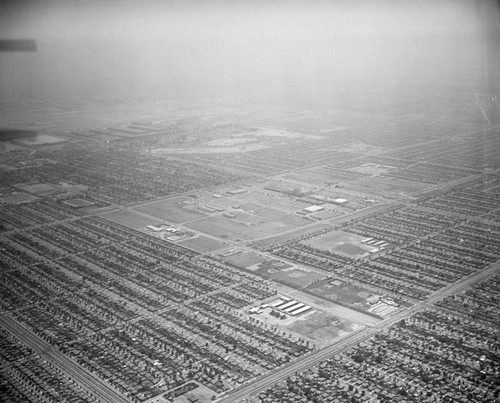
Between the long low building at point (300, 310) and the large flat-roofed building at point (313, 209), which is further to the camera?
the large flat-roofed building at point (313, 209)

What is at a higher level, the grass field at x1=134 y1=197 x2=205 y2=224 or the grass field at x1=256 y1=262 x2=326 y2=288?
the grass field at x1=134 y1=197 x2=205 y2=224

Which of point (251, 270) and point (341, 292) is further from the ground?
point (251, 270)

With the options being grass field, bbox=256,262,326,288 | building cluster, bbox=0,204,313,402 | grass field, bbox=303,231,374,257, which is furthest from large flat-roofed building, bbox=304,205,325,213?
building cluster, bbox=0,204,313,402

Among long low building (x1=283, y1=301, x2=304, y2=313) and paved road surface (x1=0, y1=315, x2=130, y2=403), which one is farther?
long low building (x1=283, y1=301, x2=304, y2=313)

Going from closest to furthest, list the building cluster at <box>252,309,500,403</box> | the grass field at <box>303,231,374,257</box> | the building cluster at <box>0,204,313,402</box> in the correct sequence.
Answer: the building cluster at <box>252,309,500,403</box>
the building cluster at <box>0,204,313,402</box>
the grass field at <box>303,231,374,257</box>

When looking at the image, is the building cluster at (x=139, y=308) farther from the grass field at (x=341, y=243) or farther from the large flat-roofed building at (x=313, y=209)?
the large flat-roofed building at (x=313, y=209)

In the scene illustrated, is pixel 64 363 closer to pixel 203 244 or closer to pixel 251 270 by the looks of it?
pixel 251 270

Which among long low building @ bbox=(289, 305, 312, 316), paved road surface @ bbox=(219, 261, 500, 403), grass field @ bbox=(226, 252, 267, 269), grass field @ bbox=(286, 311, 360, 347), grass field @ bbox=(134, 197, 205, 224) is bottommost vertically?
paved road surface @ bbox=(219, 261, 500, 403)

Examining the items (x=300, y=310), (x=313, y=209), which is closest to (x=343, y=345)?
(x=300, y=310)

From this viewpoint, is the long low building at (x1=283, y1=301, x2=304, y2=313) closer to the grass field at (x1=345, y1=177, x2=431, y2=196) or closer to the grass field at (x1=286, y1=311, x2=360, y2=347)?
the grass field at (x1=286, y1=311, x2=360, y2=347)

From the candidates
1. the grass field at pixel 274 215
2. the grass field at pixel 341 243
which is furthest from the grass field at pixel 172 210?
the grass field at pixel 341 243
